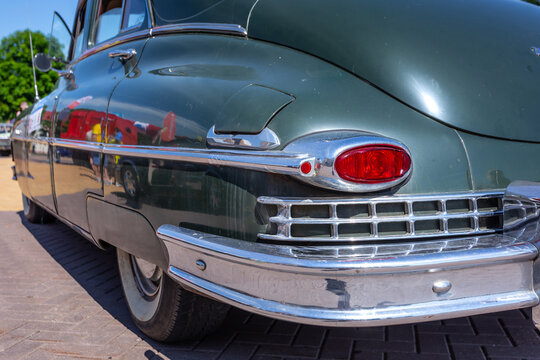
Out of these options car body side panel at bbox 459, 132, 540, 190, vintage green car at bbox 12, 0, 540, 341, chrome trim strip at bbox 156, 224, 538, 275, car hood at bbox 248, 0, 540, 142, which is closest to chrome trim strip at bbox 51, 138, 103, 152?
vintage green car at bbox 12, 0, 540, 341

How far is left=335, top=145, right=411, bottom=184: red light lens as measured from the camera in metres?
1.65

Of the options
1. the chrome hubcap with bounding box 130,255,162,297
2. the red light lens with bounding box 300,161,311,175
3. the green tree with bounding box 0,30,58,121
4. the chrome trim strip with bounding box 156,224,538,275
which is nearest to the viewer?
the chrome trim strip with bounding box 156,224,538,275

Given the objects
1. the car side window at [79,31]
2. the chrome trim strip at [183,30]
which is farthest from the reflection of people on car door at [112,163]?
the car side window at [79,31]

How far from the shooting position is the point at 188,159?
197 cm

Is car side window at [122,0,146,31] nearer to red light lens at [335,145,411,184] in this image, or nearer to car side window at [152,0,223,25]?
car side window at [152,0,223,25]

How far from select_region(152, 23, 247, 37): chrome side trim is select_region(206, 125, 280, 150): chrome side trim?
514 millimetres

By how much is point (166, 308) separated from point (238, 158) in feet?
3.21

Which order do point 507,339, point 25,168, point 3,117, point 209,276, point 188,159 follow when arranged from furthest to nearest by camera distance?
point 3,117 < point 25,168 < point 507,339 < point 188,159 < point 209,276

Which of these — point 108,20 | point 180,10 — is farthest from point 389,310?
point 108,20

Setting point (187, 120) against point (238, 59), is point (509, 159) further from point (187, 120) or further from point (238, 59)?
point (187, 120)

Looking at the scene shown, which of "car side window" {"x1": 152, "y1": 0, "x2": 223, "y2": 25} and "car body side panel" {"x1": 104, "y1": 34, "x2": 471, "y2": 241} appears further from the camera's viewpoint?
"car side window" {"x1": 152, "y1": 0, "x2": 223, "y2": 25}

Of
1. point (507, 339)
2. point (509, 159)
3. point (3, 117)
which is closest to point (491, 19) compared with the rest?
point (509, 159)

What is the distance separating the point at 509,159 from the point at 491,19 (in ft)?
2.18

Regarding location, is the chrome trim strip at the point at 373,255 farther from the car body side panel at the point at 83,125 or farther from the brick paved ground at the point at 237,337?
the car body side panel at the point at 83,125
